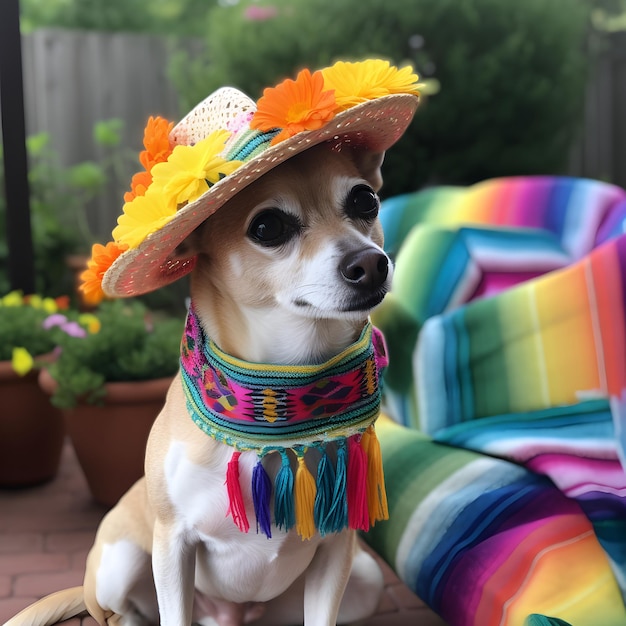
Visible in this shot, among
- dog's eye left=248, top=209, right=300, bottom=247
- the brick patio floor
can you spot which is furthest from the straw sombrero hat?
the brick patio floor

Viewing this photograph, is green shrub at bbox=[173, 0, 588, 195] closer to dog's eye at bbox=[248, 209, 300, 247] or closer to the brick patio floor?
the brick patio floor

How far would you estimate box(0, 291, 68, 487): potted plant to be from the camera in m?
3.06

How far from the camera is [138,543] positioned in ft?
6.41

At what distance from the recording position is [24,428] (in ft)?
10.2

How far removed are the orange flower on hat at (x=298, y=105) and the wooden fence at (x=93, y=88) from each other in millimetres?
5130

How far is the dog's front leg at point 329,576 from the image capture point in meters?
1.84

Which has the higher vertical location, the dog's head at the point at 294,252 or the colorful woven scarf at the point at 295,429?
the dog's head at the point at 294,252

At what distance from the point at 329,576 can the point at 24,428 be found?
1.70 metres

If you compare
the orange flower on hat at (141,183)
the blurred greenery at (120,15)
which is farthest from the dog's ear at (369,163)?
the blurred greenery at (120,15)

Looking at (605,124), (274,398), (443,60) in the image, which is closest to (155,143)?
(274,398)

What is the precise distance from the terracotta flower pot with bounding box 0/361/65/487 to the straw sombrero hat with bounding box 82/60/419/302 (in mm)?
1573

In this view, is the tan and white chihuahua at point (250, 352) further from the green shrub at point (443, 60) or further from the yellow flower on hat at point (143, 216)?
the green shrub at point (443, 60)

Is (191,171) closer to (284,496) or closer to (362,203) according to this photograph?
(362,203)

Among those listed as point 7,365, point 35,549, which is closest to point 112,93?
point 7,365
